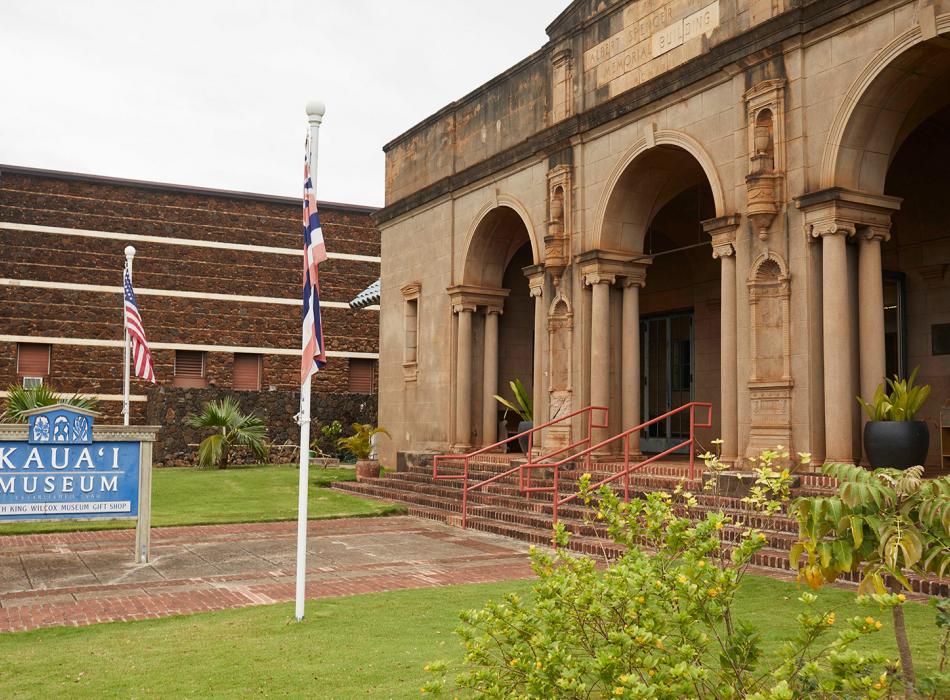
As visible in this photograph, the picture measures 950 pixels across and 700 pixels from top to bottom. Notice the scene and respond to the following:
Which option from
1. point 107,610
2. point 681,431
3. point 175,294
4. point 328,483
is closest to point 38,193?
point 175,294

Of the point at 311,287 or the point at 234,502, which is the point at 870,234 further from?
the point at 234,502

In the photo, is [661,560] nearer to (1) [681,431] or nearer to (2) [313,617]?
(2) [313,617]

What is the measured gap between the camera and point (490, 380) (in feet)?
66.2

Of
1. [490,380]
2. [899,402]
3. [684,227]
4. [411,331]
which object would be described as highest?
[684,227]

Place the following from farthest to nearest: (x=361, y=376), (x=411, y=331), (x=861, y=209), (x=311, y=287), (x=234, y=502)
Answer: (x=361, y=376), (x=411, y=331), (x=234, y=502), (x=861, y=209), (x=311, y=287)

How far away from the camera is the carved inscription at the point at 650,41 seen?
46.1 ft

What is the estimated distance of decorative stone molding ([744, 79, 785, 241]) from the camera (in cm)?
1225

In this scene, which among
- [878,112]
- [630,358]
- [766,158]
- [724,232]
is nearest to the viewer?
[878,112]

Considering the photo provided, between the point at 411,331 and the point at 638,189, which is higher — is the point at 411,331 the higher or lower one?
the lower one

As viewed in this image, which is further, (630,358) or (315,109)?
(630,358)

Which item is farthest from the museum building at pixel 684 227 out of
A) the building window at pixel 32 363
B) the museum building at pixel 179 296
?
the building window at pixel 32 363

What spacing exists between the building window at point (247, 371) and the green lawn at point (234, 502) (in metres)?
12.2

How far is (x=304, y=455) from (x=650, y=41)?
10.1 m

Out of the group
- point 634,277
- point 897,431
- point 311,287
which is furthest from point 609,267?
point 311,287
